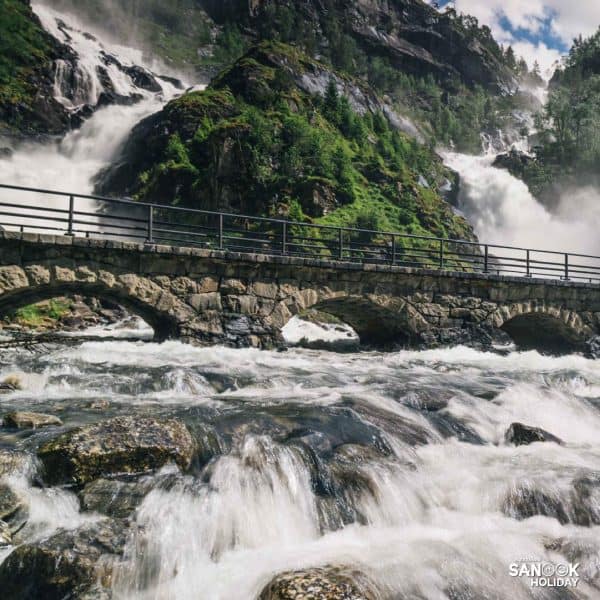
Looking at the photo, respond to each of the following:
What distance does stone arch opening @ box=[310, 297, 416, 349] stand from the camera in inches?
704

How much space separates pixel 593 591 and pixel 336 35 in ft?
267

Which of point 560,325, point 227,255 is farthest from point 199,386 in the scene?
point 560,325

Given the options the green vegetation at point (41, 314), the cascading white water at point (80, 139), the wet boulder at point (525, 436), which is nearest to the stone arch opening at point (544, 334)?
the wet boulder at point (525, 436)

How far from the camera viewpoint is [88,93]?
49469mm

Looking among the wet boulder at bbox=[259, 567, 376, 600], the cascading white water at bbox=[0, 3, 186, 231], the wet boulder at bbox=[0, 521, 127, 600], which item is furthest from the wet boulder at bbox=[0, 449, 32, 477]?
the cascading white water at bbox=[0, 3, 186, 231]

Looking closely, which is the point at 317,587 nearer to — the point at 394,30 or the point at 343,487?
the point at 343,487

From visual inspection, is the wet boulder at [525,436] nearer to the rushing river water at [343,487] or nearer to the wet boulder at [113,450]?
the rushing river water at [343,487]

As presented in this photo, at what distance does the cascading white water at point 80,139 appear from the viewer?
3938 centimetres

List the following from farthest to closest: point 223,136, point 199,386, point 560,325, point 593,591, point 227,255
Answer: point 223,136 → point 560,325 → point 227,255 → point 199,386 → point 593,591

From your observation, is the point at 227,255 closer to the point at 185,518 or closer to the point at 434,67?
the point at 185,518

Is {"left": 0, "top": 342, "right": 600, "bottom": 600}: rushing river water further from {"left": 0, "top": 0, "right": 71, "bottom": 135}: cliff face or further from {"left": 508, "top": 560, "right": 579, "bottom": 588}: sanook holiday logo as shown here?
{"left": 0, "top": 0, "right": 71, "bottom": 135}: cliff face

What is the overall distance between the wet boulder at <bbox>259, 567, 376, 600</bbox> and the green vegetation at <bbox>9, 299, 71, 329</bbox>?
2009 centimetres

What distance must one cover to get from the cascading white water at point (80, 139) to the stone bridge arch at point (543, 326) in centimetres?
2809

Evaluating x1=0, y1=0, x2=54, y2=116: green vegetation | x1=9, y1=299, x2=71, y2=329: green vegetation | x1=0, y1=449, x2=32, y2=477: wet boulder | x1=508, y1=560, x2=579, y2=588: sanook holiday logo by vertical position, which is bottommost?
x1=508, y1=560, x2=579, y2=588: sanook holiday logo
